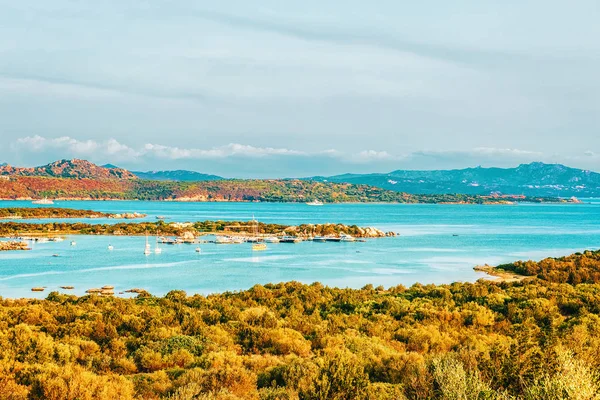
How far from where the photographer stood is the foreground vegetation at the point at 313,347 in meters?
10.9

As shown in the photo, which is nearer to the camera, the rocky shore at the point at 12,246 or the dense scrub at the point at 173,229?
the rocky shore at the point at 12,246

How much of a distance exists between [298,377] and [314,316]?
1002cm

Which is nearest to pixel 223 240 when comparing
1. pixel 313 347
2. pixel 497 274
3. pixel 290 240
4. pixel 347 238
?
pixel 290 240

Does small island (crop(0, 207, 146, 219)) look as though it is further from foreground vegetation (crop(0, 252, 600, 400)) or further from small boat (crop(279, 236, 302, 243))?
foreground vegetation (crop(0, 252, 600, 400))

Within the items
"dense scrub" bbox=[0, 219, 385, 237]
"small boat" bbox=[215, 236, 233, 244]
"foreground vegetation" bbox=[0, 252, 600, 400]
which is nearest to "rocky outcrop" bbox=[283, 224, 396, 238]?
"dense scrub" bbox=[0, 219, 385, 237]

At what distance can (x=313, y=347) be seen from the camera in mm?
16688

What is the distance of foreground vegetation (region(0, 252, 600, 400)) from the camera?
1092cm

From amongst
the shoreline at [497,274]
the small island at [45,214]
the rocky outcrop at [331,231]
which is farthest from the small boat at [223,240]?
the small island at [45,214]

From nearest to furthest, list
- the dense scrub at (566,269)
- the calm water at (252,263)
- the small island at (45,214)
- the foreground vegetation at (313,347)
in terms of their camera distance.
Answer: the foreground vegetation at (313,347), the dense scrub at (566,269), the calm water at (252,263), the small island at (45,214)

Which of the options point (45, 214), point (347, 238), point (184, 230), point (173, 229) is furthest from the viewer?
point (45, 214)

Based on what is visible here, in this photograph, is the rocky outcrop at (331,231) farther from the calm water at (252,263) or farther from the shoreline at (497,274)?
the shoreline at (497,274)

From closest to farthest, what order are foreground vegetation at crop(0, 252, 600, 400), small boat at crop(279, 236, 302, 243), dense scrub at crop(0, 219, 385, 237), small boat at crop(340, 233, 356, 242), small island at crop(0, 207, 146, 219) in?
1. foreground vegetation at crop(0, 252, 600, 400)
2. small boat at crop(279, 236, 302, 243)
3. small boat at crop(340, 233, 356, 242)
4. dense scrub at crop(0, 219, 385, 237)
5. small island at crop(0, 207, 146, 219)

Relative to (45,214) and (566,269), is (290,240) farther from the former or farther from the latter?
(45,214)

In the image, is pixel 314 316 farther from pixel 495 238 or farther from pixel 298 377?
pixel 495 238
